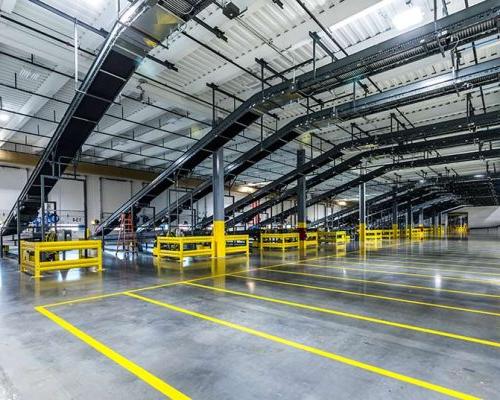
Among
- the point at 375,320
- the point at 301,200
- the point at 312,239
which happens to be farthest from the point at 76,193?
the point at 375,320

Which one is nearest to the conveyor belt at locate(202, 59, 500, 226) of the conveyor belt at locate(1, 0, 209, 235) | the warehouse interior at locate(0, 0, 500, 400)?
the warehouse interior at locate(0, 0, 500, 400)

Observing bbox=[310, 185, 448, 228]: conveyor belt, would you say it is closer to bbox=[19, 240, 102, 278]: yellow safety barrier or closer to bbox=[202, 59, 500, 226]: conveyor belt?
bbox=[202, 59, 500, 226]: conveyor belt

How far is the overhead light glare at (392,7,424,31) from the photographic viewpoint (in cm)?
671

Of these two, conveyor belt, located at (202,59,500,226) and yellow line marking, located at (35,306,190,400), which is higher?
conveyor belt, located at (202,59,500,226)

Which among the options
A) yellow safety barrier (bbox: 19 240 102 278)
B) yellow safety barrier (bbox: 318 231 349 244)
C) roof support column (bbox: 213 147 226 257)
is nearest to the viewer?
yellow safety barrier (bbox: 19 240 102 278)

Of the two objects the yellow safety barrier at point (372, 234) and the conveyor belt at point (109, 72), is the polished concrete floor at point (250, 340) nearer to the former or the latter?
the conveyor belt at point (109, 72)

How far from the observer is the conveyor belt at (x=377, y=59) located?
5574 mm

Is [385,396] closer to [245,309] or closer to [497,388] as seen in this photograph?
[497,388]

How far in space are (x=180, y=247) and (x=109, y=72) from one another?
19.8ft

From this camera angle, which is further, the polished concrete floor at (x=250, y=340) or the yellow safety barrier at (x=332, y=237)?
the yellow safety barrier at (x=332, y=237)

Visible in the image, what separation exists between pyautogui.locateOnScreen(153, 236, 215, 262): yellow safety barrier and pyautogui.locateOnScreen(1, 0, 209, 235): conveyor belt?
14.1 ft

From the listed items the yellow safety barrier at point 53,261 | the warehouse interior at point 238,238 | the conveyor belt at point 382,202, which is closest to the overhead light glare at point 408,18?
the warehouse interior at point 238,238

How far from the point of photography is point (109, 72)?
7.12m

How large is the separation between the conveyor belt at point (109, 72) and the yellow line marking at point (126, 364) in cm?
520
